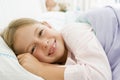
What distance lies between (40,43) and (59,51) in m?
0.09

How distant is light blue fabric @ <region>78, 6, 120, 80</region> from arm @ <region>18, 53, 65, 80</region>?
0.67 feet

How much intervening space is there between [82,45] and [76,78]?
15 cm

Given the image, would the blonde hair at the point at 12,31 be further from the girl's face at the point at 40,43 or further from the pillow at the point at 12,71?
the pillow at the point at 12,71

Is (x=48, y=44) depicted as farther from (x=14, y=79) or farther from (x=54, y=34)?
(x=14, y=79)

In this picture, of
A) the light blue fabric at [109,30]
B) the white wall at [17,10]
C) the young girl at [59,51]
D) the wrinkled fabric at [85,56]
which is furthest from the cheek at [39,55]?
the white wall at [17,10]

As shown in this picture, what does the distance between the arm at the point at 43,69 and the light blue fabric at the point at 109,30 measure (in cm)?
20

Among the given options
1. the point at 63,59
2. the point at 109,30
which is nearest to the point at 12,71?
the point at 63,59

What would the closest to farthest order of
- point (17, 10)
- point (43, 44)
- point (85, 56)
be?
1. point (85, 56)
2. point (43, 44)
3. point (17, 10)

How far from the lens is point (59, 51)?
41.1 inches

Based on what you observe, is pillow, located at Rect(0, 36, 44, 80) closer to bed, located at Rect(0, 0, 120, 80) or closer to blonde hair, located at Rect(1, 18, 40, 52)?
bed, located at Rect(0, 0, 120, 80)

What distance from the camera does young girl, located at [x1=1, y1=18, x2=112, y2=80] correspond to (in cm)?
87

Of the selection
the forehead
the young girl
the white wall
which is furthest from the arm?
the white wall

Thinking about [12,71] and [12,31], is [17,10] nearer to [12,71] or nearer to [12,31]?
[12,31]

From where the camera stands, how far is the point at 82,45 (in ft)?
3.13
